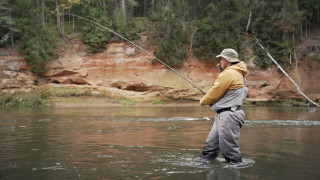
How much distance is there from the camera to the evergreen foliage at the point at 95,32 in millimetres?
29125

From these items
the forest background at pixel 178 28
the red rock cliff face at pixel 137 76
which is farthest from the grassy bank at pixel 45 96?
the forest background at pixel 178 28

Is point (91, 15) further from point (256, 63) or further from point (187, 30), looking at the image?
point (256, 63)

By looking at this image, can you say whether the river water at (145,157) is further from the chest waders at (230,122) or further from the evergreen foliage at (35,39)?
the evergreen foliage at (35,39)

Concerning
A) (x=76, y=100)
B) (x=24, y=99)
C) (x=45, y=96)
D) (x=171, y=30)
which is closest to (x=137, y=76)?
(x=171, y=30)

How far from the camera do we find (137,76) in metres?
27.9

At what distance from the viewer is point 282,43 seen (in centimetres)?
2880

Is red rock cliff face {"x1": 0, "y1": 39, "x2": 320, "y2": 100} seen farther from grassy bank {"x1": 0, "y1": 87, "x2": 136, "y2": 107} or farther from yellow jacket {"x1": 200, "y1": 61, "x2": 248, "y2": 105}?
yellow jacket {"x1": 200, "y1": 61, "x2": 248, "y2": 105}

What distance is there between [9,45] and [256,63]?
22143mm

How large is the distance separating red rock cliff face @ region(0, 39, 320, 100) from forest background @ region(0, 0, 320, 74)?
0.92 meters

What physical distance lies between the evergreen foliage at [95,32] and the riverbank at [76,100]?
18.0ft

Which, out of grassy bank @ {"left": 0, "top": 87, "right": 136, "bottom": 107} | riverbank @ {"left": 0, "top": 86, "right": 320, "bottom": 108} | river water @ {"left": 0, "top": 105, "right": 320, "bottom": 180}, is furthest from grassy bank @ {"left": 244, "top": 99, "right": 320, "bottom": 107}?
river water @ {"left": 0, "top": 105, "right": 320, "bottom": 180}

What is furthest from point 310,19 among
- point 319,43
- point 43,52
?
point 43,52

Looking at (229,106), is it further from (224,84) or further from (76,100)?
(76,100)

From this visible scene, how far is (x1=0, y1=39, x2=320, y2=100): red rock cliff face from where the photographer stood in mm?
26719
